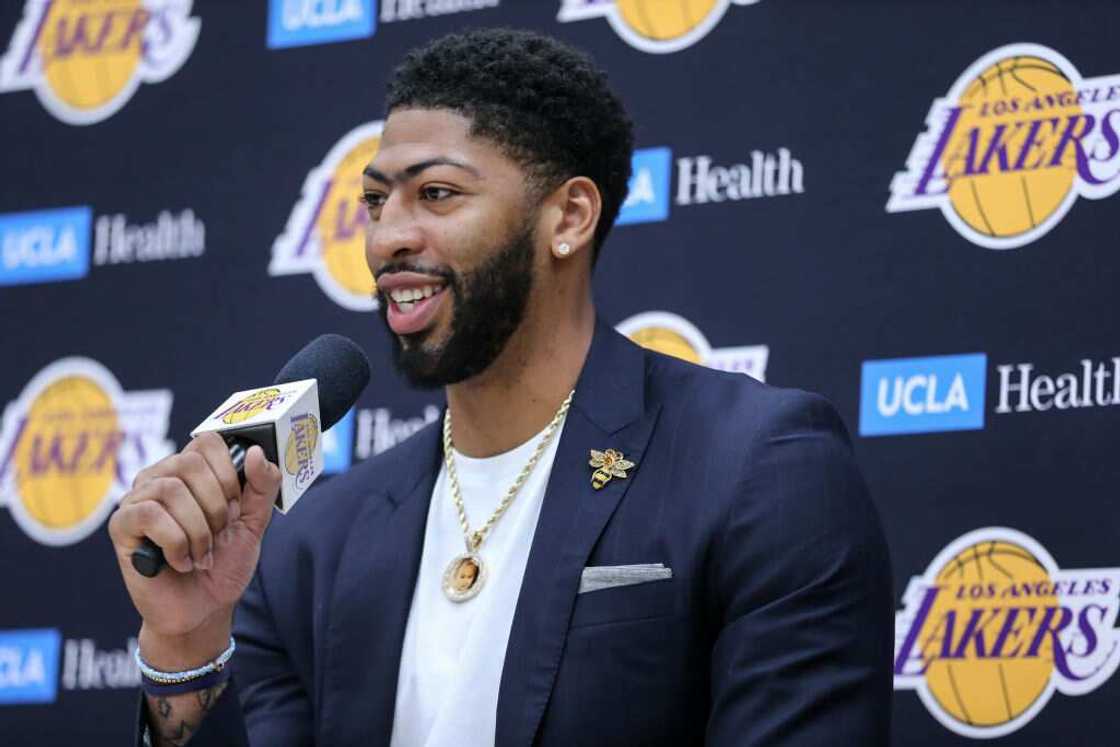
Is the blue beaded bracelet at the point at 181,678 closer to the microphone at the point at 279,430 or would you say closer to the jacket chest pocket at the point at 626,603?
the microphone at the point at 279,430

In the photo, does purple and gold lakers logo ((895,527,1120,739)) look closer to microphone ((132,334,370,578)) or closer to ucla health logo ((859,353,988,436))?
ucla health logo ((859,353,988,436))

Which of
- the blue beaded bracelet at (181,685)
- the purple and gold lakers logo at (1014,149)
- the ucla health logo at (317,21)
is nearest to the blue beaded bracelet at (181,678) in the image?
the blue beaded bracelet at (181,685)

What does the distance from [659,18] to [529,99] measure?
0.66 metres

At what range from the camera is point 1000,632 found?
8.92ft

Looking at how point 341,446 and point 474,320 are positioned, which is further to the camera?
point 341,446

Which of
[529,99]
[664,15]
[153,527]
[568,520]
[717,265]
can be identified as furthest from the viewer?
[664,15]

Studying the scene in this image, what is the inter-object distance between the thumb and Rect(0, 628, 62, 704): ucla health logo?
1754 mm

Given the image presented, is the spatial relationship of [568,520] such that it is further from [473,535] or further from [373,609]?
[373,609]

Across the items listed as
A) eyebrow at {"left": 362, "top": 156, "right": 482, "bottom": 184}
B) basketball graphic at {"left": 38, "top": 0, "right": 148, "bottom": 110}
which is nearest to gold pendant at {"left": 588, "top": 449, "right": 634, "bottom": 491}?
eyebrow at {"left": 362, "top": 156, "right": 482, "bottom": 184}

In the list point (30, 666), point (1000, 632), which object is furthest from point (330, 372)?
point (30, 666)

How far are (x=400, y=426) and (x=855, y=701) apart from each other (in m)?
1.34

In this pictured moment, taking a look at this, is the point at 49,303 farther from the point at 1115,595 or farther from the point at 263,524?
the point at 1115,595

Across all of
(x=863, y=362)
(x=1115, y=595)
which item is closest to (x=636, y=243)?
(x=863, y=362)

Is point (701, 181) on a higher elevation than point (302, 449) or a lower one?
higher
